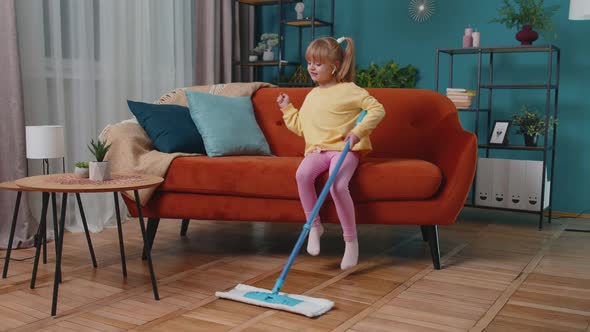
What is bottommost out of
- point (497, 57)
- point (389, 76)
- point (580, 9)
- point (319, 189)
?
point (319, 189)

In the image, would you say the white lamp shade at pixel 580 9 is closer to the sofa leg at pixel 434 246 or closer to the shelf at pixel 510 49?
the shelf at pixel 510 49

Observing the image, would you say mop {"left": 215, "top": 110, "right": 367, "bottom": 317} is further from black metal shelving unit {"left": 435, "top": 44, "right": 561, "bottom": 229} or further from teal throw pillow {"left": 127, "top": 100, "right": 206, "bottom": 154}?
black metal shelving unit {"left": 435, "top": 44, "right": 561, "bottom": 229}

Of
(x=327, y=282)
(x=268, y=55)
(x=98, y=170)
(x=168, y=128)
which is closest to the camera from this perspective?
(x=98, y=170)

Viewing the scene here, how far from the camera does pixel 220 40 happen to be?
437 centimetres

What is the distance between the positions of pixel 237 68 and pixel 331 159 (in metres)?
2.39

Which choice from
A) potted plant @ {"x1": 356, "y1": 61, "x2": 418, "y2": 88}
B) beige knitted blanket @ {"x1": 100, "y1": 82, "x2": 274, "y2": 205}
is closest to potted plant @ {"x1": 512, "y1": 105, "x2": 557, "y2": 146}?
potted plant @ {"x1": 356, "y1": 61, "x2": 418, "y2": 88}

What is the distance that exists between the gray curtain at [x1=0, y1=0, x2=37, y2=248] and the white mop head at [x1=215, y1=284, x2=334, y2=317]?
1.35 m

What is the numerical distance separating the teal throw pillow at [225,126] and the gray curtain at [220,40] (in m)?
1.31

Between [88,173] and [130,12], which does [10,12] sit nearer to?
[130,12]

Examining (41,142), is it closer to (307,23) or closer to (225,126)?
(225,126)

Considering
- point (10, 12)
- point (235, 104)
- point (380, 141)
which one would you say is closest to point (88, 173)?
point (235, 104)

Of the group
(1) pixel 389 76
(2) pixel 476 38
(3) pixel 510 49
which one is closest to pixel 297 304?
(3) pixel 510 49

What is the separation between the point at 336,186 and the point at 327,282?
0.37m

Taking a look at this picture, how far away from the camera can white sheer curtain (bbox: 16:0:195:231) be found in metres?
3.02
